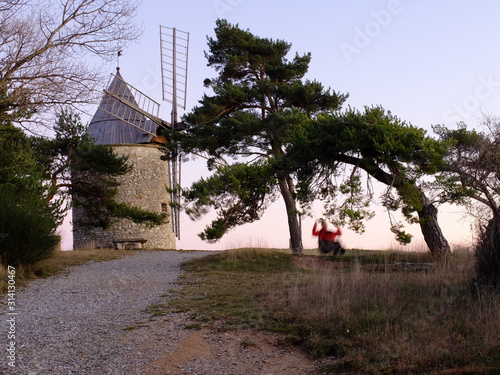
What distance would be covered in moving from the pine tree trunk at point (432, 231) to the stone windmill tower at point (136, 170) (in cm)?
1114

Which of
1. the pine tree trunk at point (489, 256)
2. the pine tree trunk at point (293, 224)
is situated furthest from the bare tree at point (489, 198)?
the pine tree trunk at point (293, 224)

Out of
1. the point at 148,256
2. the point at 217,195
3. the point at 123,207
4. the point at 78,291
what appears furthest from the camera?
the point at 123,207

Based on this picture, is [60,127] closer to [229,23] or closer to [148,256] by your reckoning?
[148,256]

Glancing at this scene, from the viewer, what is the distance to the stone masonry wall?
2191 cm

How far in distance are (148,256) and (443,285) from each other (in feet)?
35.5

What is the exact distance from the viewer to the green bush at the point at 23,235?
11969 mm

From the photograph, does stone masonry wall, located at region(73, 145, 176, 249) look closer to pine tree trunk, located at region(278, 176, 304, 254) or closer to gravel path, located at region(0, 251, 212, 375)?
pine tree trunk, located at region(278, 176, 304, 254)

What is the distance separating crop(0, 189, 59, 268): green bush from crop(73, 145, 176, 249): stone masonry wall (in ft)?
28.6

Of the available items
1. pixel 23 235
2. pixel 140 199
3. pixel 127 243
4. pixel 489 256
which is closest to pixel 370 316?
pixel 489 256

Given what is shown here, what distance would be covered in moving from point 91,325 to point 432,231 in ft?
31.0

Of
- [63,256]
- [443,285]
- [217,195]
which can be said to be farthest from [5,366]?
[63,256]

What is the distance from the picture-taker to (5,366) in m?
5.52

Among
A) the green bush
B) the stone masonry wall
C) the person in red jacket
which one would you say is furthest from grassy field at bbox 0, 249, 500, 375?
the stone masonry wall

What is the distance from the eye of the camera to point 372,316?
646 cm
